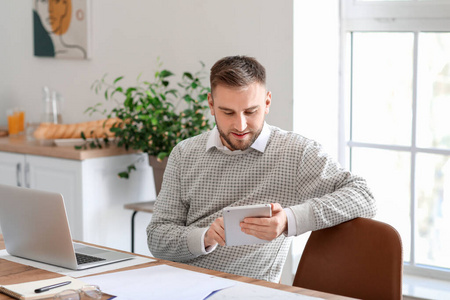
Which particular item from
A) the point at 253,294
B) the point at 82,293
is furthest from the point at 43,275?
the point at 253,294

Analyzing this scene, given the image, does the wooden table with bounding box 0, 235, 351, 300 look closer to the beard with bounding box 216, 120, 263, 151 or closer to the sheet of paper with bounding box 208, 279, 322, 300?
the sheet of paper with bounding box 208, 279, 322, 300

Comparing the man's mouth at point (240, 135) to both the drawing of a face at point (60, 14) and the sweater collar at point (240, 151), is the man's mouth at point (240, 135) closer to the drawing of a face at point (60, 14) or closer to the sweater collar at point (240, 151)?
the sweater collar at point (240, 151)

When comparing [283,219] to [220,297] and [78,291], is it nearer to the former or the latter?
[220,297]

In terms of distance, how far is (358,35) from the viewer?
3.06 metres

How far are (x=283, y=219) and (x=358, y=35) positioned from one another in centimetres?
145

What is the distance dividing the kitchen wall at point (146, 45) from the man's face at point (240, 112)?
0.89 meters

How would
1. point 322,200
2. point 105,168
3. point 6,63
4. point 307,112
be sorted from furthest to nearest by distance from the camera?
point 6,63 → point 105,168 → point 307,112 → point 322,200

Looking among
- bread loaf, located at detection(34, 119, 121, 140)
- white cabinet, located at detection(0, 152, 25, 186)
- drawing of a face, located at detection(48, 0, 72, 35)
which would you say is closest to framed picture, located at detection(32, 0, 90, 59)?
drawing of a face, located at detection(48, 0, 72, 35)

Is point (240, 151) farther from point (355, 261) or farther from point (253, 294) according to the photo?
point (253, 294)

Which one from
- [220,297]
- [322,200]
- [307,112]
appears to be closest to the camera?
[220,297]

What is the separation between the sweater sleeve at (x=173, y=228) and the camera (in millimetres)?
2012

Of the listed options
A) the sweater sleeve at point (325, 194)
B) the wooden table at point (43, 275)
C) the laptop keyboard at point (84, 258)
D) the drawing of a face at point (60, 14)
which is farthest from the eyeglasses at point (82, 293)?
the drawing of a face at point (60, 14)

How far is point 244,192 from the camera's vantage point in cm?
214

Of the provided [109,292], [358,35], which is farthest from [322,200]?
[358,35]
